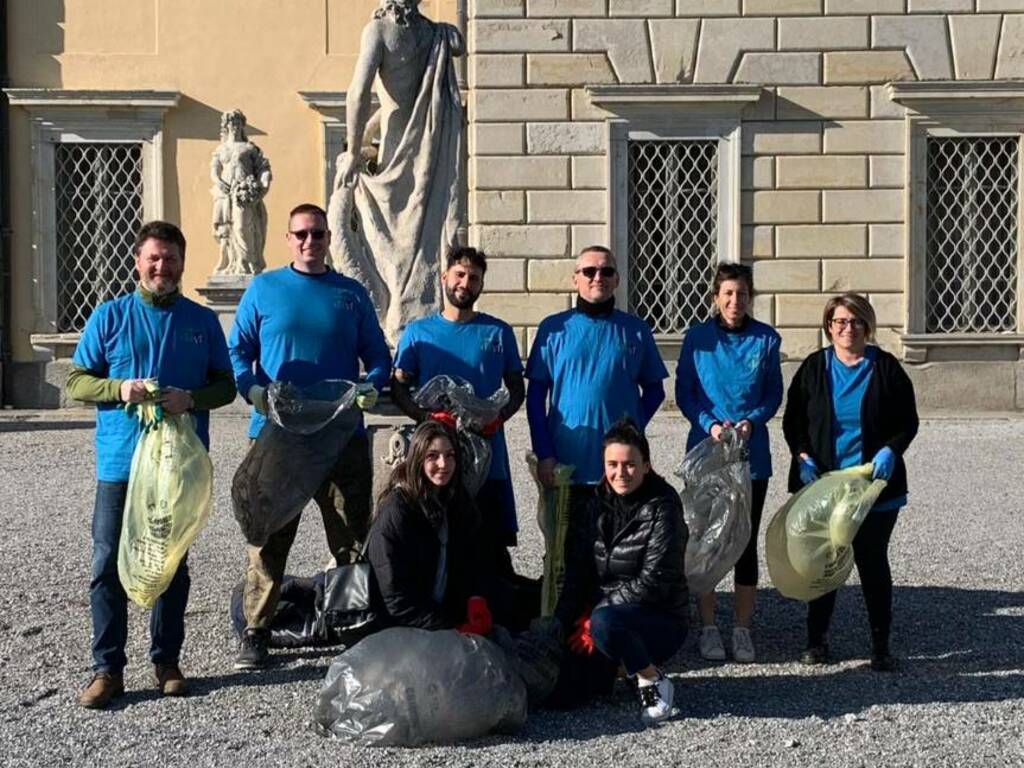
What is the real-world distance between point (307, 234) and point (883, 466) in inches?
84.1

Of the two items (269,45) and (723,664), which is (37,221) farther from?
(723,664)

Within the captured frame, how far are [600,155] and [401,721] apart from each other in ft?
40.5

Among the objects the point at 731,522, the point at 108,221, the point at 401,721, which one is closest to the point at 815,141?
the point at 108,221

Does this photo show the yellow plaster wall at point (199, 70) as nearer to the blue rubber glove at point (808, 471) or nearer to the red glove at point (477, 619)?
the blue rubber glove at point (808, 471)

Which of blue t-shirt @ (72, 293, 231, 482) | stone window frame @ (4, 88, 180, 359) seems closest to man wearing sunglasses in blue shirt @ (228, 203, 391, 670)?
blue t-shirt @ (72, 293, 231, 482)

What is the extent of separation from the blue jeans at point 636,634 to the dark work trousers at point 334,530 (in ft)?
3.63

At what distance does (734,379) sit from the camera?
6.97 metres

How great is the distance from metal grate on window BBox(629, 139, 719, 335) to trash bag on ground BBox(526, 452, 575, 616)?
11.0 meters

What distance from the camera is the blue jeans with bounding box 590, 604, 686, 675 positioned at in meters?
5.98

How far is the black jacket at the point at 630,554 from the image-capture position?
6195 mm

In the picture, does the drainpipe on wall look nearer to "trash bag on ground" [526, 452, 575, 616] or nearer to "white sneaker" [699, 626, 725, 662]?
"trash bag on ground" [526, 452, 575, 616]

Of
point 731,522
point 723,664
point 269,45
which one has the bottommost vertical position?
point 723,664

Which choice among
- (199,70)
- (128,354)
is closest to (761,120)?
(199,70)

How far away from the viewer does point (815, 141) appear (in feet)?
57.2
